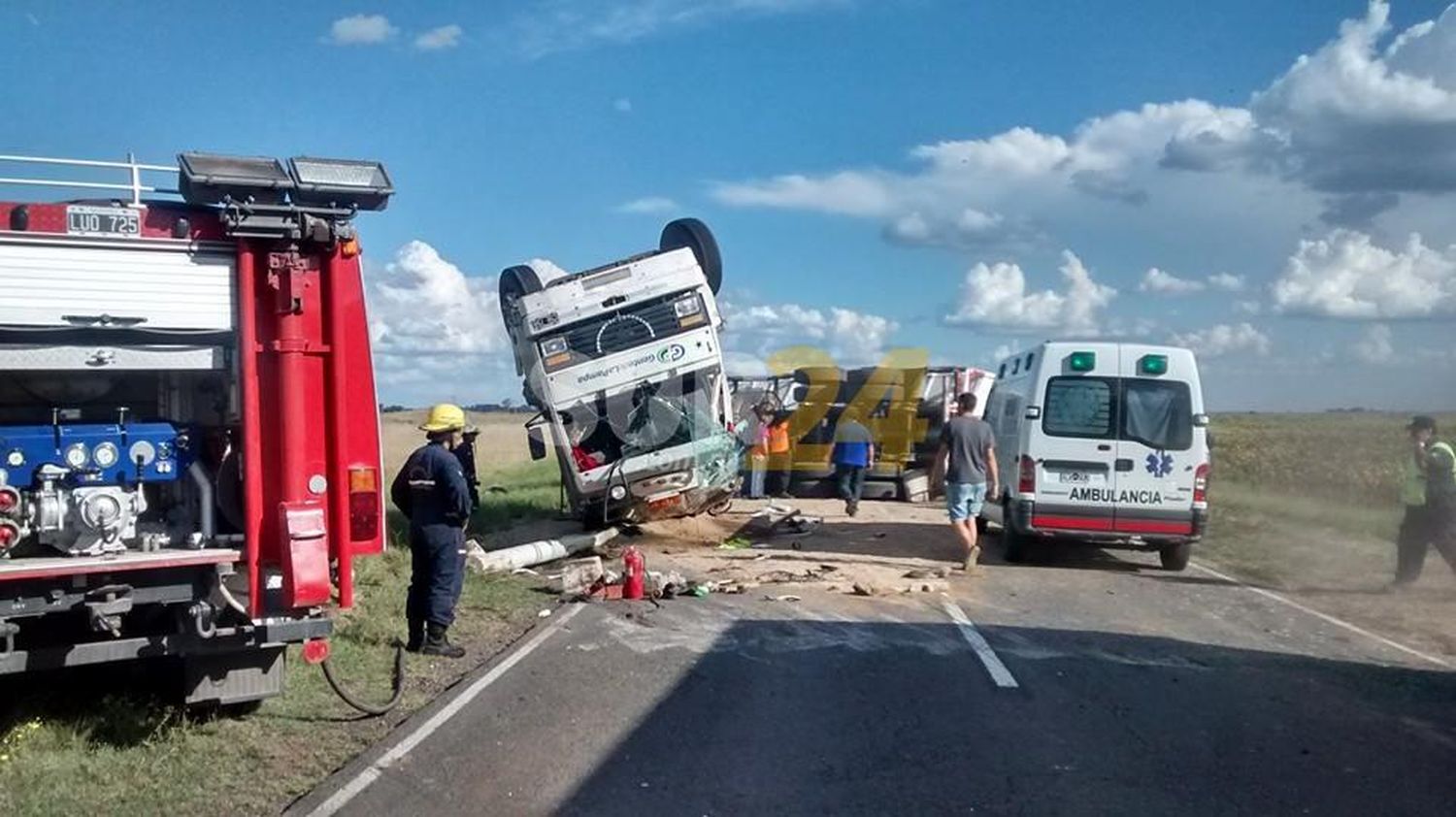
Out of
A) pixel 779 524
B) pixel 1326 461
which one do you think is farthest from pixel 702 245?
pixel 1326 461

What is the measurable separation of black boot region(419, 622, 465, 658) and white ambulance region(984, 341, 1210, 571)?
6941mm

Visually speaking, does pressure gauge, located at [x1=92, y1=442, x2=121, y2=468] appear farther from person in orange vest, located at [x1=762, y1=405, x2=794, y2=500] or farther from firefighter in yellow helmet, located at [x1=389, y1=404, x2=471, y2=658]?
person in orange vest, located at [x1=762, y1=405, x2=794, y2=500]

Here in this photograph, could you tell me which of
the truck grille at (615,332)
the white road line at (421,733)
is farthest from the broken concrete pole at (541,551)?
the white road line at (421,733)

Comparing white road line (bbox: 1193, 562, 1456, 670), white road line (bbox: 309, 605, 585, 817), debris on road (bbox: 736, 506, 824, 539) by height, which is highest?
white road line (bbox: 309, 605, 585, 817)

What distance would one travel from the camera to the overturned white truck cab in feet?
49.1

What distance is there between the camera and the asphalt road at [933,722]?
6.08 m

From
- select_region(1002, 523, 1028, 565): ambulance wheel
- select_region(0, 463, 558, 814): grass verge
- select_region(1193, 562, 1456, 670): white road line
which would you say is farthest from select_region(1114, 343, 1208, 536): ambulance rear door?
select_region(0, 463, 558, 814): grass verge

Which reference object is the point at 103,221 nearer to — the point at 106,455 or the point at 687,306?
the point at 106,455

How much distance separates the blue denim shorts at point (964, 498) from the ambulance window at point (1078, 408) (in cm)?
104

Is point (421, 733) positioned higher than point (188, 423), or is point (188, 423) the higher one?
point (188, 423)

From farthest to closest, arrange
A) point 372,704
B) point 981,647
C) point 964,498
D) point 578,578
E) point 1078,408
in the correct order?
point 1078,408 < point 964,498 < point 578,578 < point 981,647 < point 372,704

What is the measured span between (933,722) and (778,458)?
16699 mm

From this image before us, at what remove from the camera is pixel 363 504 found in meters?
6.82

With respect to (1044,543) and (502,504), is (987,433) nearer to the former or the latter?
(1044,543)
